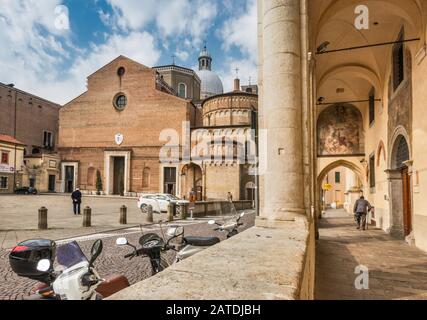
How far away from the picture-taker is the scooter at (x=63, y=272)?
7.18ft

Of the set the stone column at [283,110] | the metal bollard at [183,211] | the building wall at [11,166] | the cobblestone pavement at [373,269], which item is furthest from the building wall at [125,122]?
the stone column at [283,110]

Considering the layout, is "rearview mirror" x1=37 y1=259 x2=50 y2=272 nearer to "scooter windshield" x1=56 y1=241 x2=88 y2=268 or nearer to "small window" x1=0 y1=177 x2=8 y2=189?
"scooter windshield" x1=56 y1=241 x2=88 y2=268

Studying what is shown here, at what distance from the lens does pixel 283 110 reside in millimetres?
5215

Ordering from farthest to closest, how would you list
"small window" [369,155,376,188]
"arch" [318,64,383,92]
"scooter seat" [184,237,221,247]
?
"small window" [369,155,376,188] → "arch" [318,64,383,92] → "scooter seat" [184,237,221,247]

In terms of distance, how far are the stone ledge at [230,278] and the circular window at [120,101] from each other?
39.9 metres

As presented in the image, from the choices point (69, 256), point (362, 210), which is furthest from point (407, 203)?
point (69, 256)

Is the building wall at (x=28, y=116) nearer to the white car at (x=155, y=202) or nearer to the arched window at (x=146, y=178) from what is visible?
the arched window at (x=146, y=178)

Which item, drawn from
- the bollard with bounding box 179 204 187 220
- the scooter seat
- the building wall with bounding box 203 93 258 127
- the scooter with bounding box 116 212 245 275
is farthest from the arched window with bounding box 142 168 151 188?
the scooter seat

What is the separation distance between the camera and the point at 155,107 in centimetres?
3850

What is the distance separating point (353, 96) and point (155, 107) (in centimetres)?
2507

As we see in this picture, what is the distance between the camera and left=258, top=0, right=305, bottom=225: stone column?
5.21m

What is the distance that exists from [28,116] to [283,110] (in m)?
48.2

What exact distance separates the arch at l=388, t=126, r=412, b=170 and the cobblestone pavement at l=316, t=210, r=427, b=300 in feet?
9.28
